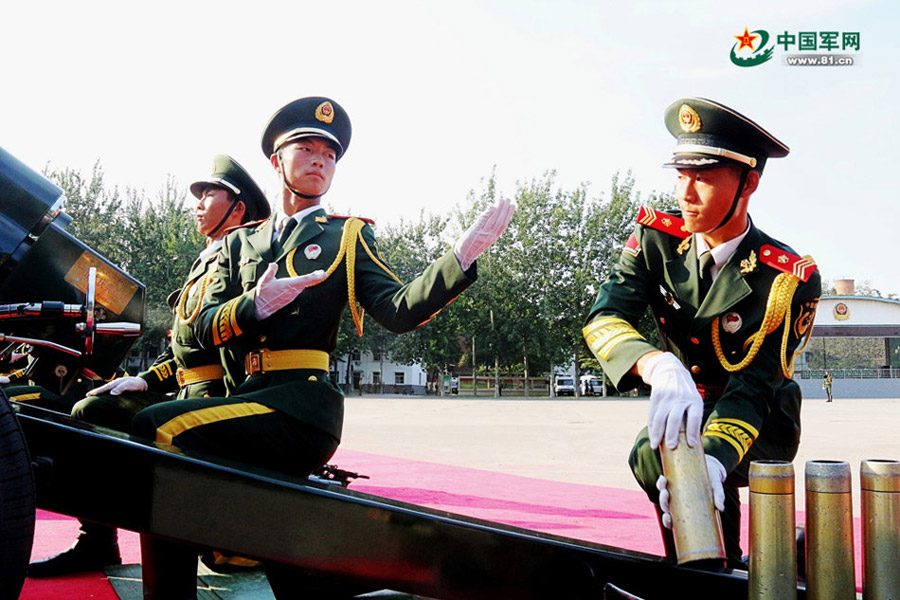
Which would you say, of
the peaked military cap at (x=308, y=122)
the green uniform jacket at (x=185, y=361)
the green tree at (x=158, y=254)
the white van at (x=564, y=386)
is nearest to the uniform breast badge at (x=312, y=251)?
the peaked military cap at (x=308, y=122)

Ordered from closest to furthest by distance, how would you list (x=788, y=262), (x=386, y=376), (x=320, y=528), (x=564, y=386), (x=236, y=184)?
(x=320, y=528)
(x=788, y=262)
(x=236, y=184)
(x=564, y=386)
(x=386, y=376)

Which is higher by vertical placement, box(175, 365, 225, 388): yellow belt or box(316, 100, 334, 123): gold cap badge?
box(316, 100, 334, 123): gold cap badge

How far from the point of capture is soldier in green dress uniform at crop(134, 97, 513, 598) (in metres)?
2.06

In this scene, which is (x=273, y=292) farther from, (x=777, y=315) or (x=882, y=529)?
(x=882, y=529)

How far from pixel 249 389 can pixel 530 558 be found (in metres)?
1.00

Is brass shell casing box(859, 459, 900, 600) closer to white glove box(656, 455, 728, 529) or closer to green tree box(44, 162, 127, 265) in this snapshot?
white glove box(656, 455, 728, 529)

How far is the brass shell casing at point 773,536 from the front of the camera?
1508 mm

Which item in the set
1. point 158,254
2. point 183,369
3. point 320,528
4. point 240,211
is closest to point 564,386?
point 158,254

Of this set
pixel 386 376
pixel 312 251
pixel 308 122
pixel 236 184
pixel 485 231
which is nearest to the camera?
pixel 485 231

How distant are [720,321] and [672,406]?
0.57 meters

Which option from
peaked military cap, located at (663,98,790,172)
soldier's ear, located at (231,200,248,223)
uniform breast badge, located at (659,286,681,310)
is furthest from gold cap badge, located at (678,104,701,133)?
soldier's ear, located at (231,200,248,223)

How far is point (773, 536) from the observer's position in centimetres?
152

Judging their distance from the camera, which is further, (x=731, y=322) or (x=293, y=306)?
(x=293, y=306)

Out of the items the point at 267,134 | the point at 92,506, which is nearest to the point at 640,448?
the point at 92,506
